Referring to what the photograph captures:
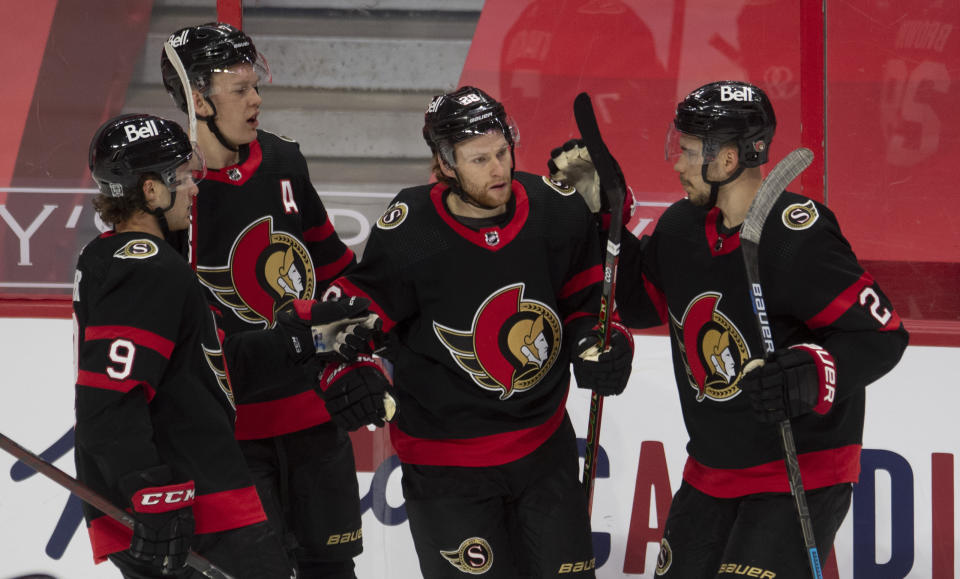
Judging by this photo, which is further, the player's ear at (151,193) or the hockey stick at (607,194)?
the hockey stick at (607,194)

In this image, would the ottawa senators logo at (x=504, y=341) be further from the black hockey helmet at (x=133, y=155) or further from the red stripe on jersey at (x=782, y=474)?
the black hockey helmet at (x=133, y=155)

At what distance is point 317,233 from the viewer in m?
3.24

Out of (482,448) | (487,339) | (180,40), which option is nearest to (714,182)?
(487,339)

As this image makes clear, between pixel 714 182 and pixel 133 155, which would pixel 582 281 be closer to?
pixel 714 182

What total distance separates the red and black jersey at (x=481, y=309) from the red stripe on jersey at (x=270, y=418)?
386 millimetres

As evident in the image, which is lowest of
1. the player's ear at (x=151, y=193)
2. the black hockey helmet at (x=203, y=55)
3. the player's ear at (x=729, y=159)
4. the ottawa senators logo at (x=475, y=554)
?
the ottawa senators logo at (x=475, y=554)

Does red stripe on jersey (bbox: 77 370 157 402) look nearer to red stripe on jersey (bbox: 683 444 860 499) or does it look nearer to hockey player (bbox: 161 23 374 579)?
hockey player (bbox: 161 23 374 579)

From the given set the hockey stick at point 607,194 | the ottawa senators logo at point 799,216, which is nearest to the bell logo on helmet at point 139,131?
the hockey stick at point 607,194

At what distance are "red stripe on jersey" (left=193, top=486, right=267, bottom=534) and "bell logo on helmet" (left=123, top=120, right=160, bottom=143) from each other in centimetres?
79

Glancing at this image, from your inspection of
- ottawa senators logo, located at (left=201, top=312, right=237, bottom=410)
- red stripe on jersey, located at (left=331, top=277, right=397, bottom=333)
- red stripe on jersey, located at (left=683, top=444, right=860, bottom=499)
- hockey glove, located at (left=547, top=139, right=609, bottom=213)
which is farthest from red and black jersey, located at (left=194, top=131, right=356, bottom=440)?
red stripe on jersey, located at (left=683, top=444, right=860, bottom=499)

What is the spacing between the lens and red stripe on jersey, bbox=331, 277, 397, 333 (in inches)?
110

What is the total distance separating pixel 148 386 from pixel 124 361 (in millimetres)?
90

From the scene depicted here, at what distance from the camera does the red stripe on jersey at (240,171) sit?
3061mm

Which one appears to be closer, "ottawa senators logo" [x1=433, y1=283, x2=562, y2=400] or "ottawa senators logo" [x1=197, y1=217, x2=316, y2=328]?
"ottawa senators logo" [x1=433, y1=283, x2=562, y2=400]
